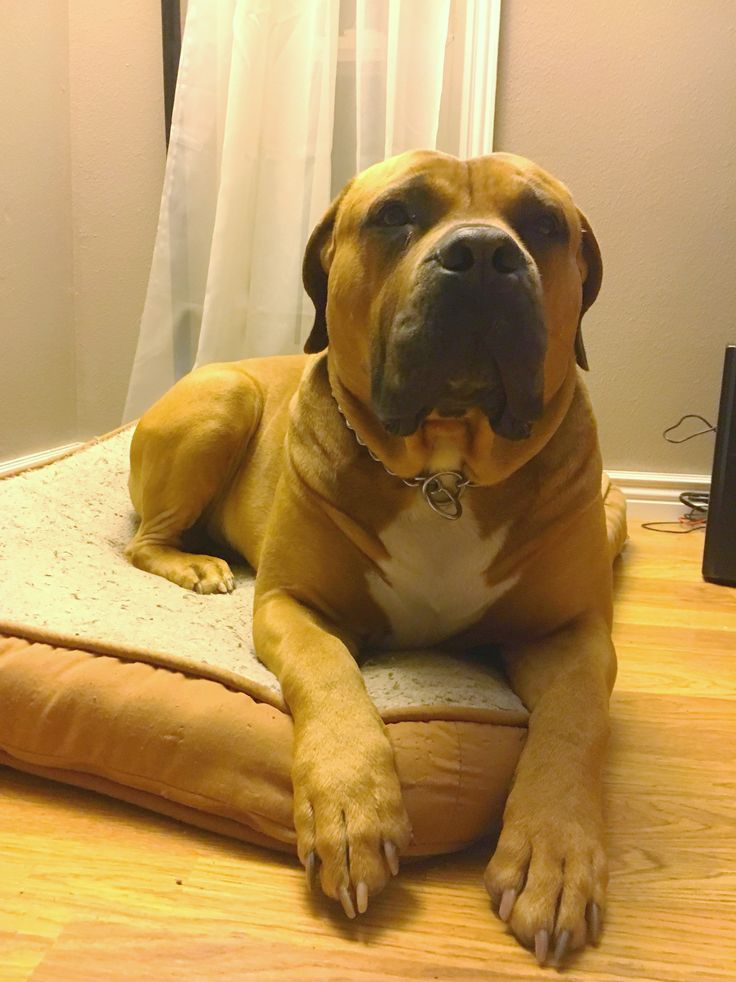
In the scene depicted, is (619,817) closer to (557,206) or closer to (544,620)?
(544,620)

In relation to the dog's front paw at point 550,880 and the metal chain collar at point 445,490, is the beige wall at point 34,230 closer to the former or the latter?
the metal chain collar at point 445,490

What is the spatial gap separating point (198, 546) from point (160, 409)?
35 cm

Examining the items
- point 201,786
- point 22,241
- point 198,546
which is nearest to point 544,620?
point 201,786

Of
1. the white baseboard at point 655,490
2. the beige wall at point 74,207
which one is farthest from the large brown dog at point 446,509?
the beige wall at point 74,207

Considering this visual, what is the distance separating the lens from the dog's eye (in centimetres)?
130

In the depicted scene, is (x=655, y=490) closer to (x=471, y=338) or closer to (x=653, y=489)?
(x=653, y=489)

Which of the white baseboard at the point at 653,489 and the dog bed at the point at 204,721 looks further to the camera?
the white baseboard at the point at 653,489

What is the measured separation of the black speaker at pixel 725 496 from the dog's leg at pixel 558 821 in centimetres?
113

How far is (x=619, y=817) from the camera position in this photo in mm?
1187

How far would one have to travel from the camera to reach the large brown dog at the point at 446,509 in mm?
986

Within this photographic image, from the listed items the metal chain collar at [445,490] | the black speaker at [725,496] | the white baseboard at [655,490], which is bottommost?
the white baseboard at [655,490]

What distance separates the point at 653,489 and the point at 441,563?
1.87 meters

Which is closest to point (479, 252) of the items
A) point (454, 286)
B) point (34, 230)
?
point (454, 286)

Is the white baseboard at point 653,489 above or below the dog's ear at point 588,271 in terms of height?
below
